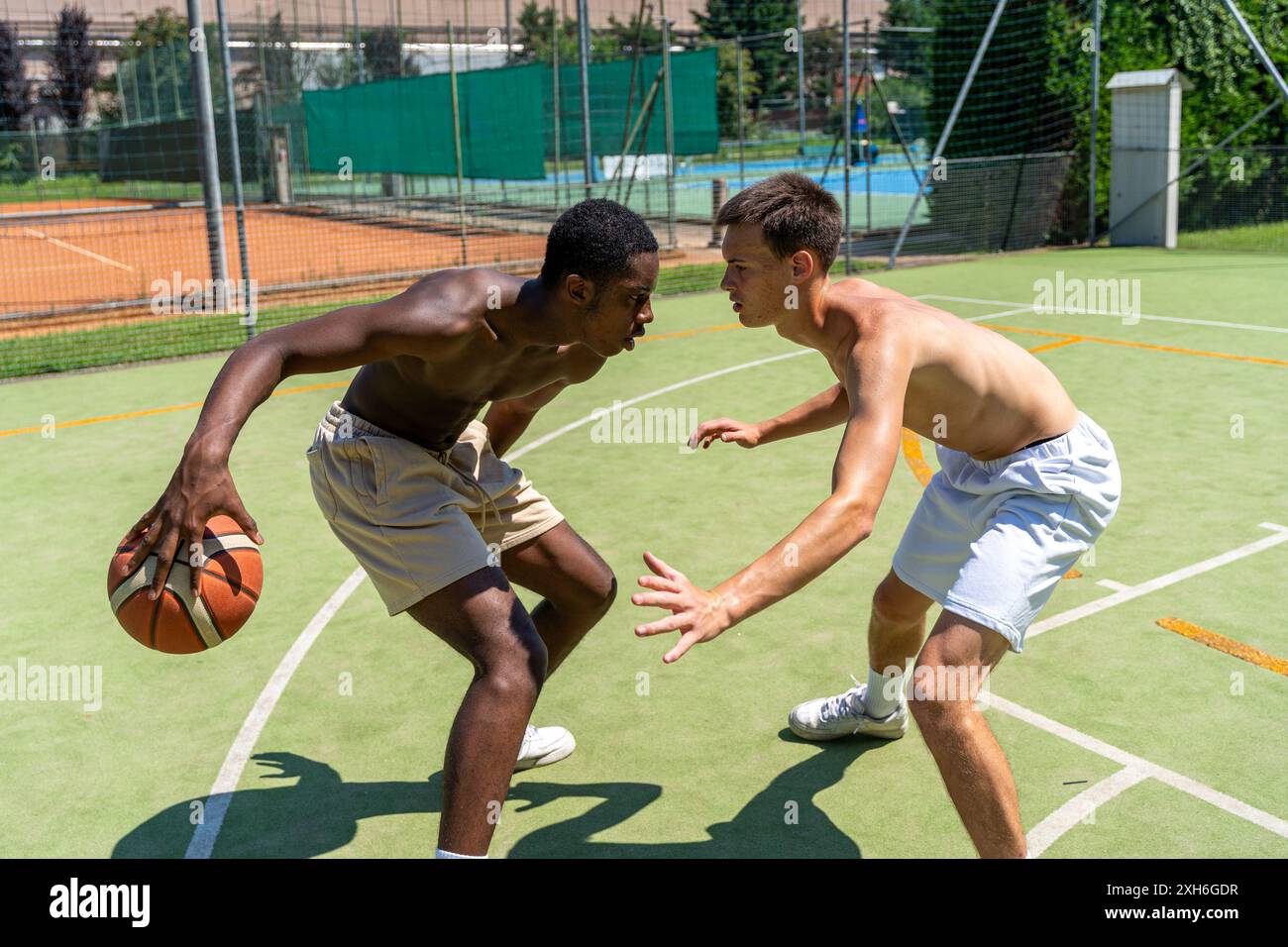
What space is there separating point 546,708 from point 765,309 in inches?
88.2

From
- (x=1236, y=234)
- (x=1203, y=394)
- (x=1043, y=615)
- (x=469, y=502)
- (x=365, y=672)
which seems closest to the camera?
(x=469, y=502)

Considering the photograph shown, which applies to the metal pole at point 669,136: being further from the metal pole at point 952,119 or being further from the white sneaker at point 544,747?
the white sneaker at point 544,747

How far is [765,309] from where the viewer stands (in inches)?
153

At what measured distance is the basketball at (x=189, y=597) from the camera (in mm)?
3729

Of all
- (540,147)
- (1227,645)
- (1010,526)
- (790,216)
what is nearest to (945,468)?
(1010,526)

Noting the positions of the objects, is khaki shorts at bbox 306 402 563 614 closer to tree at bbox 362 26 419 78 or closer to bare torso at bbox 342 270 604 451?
bare torso at bbox 342 270 604 451

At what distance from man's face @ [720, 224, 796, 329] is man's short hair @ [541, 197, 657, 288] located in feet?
0.88

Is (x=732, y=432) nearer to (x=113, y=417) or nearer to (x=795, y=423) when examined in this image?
(x=795, y=423)

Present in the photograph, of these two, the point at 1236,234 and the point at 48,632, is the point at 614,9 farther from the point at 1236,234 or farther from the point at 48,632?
the point at 48,632

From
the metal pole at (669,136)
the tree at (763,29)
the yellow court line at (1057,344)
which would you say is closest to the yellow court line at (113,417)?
the yellow court line at (1057,344)

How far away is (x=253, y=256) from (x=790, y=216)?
857 inches

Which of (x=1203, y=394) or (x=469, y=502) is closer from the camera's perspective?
(x=469, y=502)

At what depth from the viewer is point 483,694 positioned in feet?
12.1
